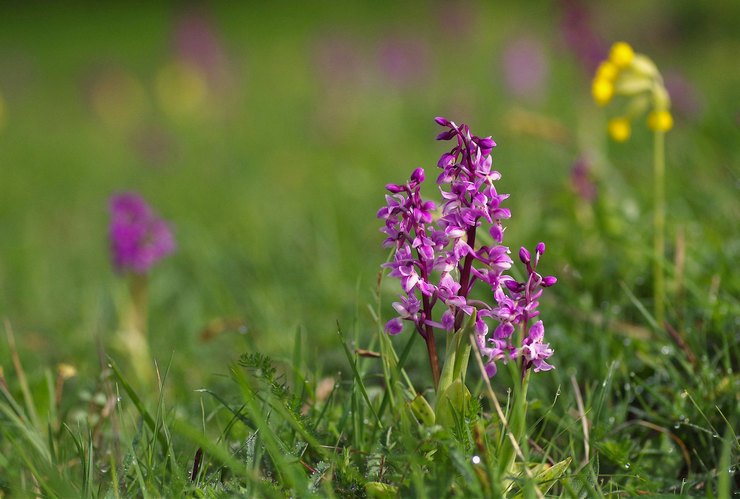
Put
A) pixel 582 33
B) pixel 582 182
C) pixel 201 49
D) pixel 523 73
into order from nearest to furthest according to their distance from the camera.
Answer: pixel 582 182, pixel 582 33, pixel 523 73, pixel 201 49

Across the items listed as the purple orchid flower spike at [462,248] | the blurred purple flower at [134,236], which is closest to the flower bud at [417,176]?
the purple orchid flower spike at [462,248]

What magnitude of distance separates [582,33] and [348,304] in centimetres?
191

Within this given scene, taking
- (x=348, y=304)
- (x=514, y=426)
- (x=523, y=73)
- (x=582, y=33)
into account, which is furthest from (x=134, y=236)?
(x=523, y=73)

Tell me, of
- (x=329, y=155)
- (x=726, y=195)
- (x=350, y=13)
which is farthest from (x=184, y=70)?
(x=350, y=13)

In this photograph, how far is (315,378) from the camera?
165 centimetres

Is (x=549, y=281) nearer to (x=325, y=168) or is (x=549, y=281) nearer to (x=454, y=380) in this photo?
(x=454, y=380)

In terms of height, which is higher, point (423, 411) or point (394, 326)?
point (394, 326)

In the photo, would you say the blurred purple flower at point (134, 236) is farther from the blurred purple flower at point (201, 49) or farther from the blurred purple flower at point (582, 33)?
the blurred purple flower at point (201, 49)

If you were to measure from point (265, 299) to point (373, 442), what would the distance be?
1.52 meters

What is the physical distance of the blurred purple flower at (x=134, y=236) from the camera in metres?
2.74

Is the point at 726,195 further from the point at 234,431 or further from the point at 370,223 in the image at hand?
the point at 234,431

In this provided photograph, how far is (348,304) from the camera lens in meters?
2.79

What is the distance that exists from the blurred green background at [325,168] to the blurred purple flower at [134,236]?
1.04 ft

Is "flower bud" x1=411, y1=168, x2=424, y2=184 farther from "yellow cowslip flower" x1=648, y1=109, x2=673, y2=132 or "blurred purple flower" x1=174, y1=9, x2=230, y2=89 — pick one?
"blurred purple flower" x1=174, y1=9, x2=230, y2=89
